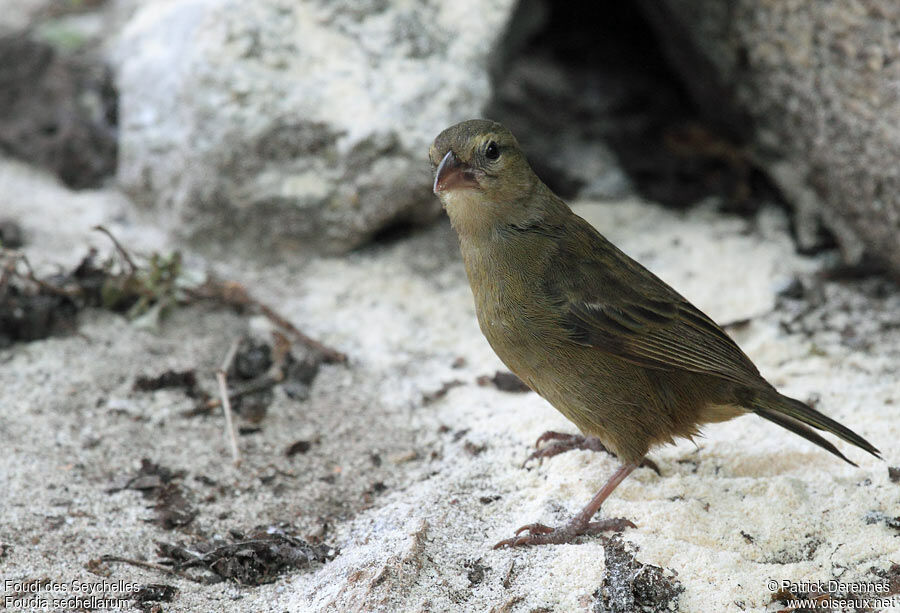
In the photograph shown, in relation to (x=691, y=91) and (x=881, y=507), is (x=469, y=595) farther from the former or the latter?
(x=691, y=91)

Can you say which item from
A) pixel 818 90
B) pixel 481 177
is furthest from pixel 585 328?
pixel 818 90

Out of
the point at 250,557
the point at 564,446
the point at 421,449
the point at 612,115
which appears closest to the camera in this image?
the point at 250,557

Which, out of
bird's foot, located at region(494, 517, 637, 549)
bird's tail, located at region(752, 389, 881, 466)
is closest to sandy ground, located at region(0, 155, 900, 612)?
bird's foot, located at region(494, 517, 637, 549)

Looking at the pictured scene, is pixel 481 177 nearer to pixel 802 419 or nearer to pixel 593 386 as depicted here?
pixel 593 386

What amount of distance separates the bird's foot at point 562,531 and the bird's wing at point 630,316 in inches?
23.2

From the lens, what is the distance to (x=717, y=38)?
5074 mm

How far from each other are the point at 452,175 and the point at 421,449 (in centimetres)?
118

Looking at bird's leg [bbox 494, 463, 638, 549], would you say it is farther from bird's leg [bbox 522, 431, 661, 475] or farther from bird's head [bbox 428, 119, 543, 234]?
bird's head [bbox 428, 119, 543, 234]

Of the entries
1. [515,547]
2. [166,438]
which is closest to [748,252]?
[515,547]

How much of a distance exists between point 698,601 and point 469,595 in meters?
0.70

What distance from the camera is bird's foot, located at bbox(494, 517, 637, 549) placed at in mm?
3044

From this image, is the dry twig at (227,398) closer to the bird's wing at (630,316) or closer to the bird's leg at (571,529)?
the bird's leg at (571,529)

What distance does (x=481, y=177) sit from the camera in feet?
11.0

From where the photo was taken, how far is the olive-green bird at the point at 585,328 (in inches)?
128
